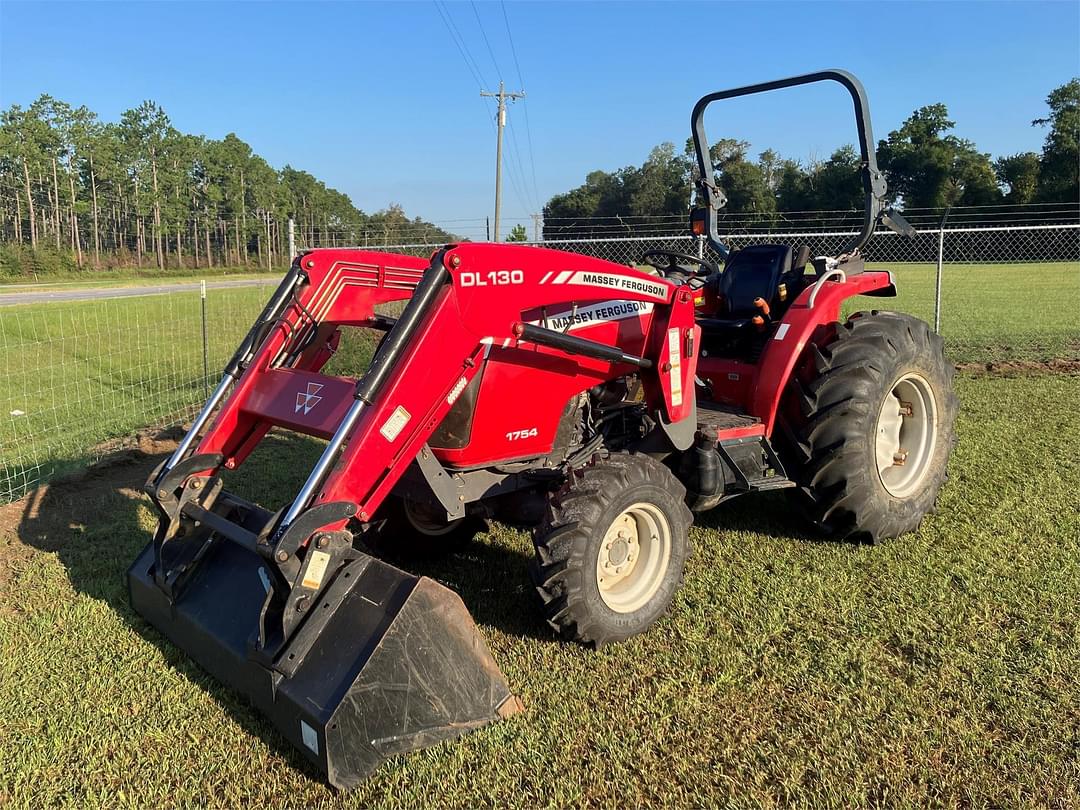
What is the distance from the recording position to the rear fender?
4.40m

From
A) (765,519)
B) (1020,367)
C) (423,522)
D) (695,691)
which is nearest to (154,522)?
(423,522)

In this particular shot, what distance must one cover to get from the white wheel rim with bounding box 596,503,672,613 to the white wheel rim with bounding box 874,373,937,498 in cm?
198

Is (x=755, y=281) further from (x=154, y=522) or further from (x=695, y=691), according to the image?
(x=154, y=522)

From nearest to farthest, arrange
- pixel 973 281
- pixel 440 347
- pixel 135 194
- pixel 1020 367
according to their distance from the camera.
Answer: pixel 440 347
pixel 1020 367
pixel 973 281
pixel 135 194

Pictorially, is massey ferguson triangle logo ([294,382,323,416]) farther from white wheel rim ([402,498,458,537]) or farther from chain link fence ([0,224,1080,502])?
chain link fence ([0,224,1080,502])

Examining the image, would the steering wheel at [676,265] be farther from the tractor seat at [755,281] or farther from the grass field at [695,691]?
the grass field at [695,691]

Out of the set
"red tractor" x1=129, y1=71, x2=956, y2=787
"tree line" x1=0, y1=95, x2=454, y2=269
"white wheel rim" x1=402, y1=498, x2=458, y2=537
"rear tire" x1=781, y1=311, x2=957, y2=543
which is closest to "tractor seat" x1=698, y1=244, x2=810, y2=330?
"red tractor" x1=129, y1=71, x2=956, y2=787

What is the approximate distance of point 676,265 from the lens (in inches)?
201

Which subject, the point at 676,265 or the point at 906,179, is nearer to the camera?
the point at 676,265

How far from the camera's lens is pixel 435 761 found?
8.67ft

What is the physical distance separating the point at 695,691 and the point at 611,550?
0.73 metres

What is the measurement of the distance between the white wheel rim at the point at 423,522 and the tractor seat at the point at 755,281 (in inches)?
84.4

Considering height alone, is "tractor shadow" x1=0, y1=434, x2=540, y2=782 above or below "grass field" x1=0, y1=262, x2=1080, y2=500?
below

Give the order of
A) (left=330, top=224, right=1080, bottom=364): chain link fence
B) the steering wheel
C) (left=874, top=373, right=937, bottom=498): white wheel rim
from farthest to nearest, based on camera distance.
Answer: (left=330, top=224, right=1080, bottom=364): chain link fence, the steering wheel, (left=874, top=373, right=937, bottom=498): white wheel rim
